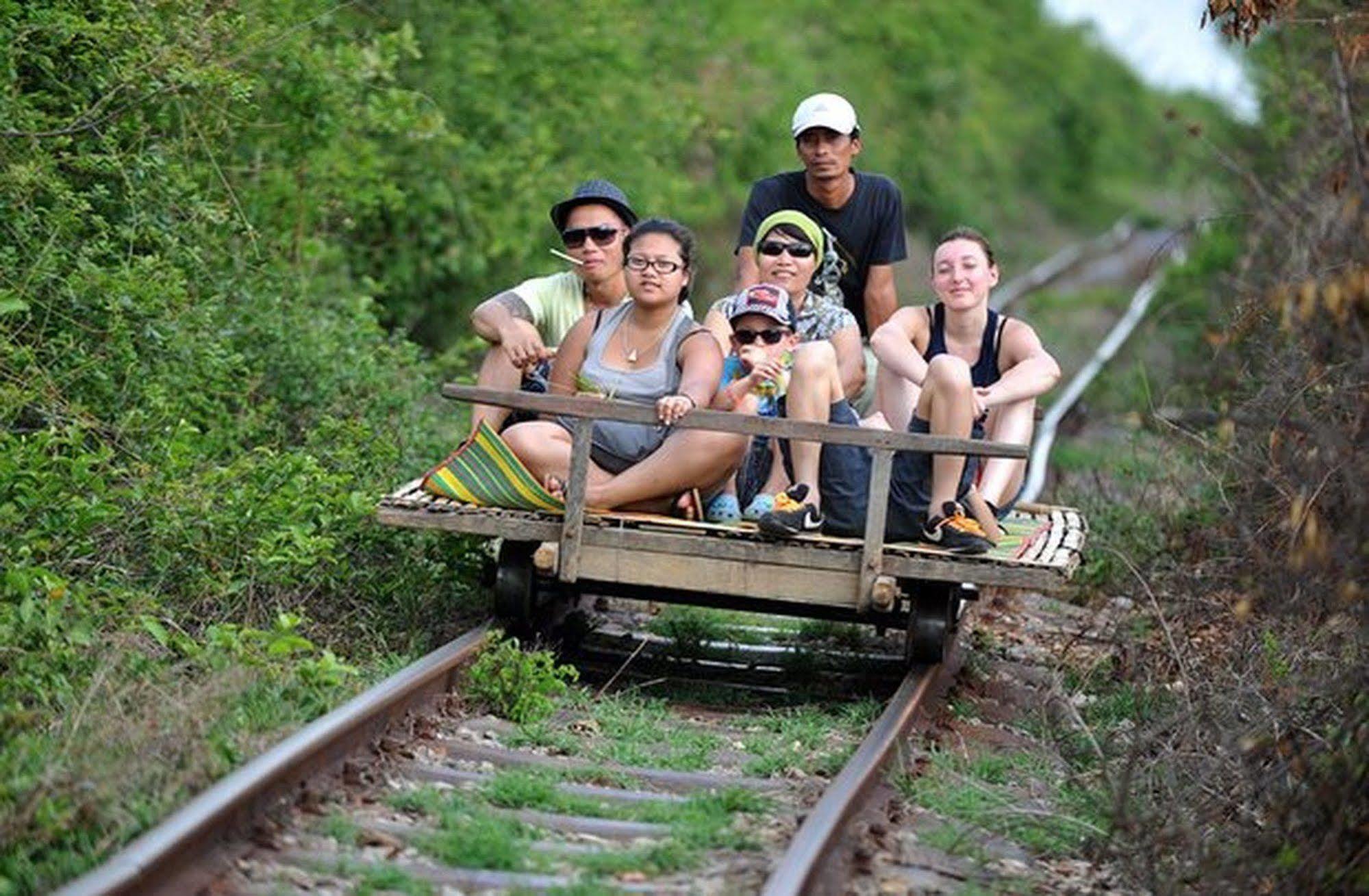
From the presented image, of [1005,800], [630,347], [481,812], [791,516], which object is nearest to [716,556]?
[791,516]

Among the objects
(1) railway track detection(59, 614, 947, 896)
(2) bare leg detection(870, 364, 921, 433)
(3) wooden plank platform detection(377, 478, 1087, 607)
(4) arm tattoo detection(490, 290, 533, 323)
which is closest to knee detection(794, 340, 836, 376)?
(3) wooden plank platform detection(377, 478, 1087, 607)

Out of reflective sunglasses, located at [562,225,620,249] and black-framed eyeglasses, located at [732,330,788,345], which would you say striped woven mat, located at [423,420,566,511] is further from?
reflective sunglasses, located at [562,225,620,249]

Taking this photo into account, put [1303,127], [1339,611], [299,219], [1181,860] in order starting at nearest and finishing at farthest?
[1181,860], [1339,611], [299,219], [1303,127]

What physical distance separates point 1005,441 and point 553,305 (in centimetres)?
200

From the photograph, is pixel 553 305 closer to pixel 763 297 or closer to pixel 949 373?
pixel 763 297

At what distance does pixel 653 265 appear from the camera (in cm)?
927

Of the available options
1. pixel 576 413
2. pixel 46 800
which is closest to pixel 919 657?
pixel 576 413

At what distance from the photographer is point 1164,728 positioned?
8203mm

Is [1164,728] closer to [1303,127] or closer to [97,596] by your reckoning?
[97,596]

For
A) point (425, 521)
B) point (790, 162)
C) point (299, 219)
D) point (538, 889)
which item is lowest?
point (538, 889)

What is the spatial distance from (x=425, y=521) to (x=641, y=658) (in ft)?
4.70

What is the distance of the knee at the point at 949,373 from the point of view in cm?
918

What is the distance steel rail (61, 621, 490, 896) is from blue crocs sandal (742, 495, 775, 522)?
1.61 m

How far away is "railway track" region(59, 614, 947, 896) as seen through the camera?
19.7ft
